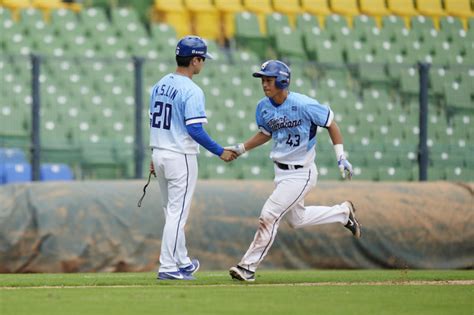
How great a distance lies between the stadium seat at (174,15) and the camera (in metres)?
21.0

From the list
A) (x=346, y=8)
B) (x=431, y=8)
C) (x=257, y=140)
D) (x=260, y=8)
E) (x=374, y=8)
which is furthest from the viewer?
(x=431, y=8)

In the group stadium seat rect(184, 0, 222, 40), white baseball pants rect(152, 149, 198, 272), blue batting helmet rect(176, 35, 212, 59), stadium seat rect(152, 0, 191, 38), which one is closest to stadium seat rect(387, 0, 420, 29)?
stadium seat rect(184, 0, 222, 40)

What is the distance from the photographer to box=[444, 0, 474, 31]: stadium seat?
2350 centimetres

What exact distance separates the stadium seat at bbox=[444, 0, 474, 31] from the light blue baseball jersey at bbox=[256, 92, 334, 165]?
535 inches

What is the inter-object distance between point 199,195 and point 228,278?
2.17 metres

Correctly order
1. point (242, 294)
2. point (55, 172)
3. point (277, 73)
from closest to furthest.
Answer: point (242, 294)
point (277, 73)
point (55, 172)

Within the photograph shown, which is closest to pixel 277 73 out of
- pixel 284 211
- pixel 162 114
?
pixel 162 114

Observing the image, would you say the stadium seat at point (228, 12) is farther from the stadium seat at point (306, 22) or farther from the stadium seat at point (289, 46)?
the stadium seat at point (306, 22)

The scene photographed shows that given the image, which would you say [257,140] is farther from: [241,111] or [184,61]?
[241,111]

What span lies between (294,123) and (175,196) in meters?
1.23

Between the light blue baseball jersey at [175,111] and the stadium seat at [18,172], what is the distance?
3748 mm

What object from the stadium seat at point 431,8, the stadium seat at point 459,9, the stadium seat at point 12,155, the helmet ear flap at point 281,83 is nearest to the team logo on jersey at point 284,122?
the helmet ear flap at point 281,83

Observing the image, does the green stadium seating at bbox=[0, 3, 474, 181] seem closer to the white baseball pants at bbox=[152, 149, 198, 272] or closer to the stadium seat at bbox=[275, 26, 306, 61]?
the white baseball pants at bbox=[152, 149, 198, 272]

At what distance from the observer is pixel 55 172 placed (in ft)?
46.0
